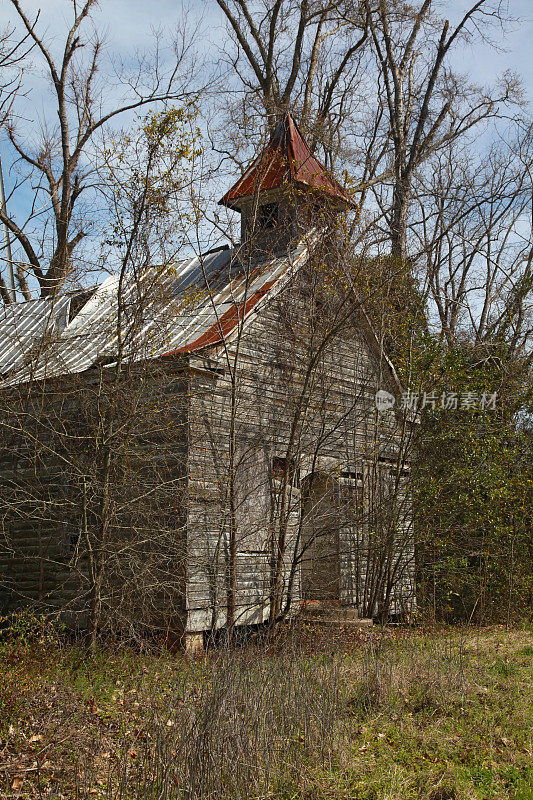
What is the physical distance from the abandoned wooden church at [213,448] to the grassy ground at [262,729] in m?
1.56

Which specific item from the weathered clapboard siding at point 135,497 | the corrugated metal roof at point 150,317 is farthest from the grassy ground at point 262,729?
the corrugated metal roof at point 150,317

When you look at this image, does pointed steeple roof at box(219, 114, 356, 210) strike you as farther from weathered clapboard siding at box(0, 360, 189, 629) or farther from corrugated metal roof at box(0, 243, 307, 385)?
weathered clapboard siding at box(0, 360, 189, 629)

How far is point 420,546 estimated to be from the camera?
555 inches

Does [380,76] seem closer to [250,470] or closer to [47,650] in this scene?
[250,470]

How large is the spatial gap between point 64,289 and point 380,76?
1686 centimetres

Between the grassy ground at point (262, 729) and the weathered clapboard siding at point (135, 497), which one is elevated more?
the weathered clapboard siding at point (135, 497)

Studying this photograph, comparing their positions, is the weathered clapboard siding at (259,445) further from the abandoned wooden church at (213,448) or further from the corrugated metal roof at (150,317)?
the corrugated metal roof at (150,317)

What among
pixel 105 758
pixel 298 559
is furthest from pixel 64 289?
pixel 105 758

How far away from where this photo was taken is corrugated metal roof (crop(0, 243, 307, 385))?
377 inches

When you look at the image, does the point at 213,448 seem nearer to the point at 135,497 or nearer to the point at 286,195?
the point at 135,497

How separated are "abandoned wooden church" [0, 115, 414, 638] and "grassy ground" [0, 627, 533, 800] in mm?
1562

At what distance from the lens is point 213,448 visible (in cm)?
1086

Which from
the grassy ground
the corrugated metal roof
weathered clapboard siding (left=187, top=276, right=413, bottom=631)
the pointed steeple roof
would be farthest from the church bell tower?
the grassy ground

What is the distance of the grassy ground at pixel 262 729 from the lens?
17.2 ft
